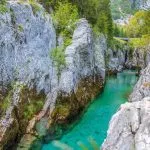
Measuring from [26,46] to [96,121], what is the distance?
10.5 metres

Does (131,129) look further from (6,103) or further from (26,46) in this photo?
(26,46)

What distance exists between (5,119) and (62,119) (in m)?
7.92

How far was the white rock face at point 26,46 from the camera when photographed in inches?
1033

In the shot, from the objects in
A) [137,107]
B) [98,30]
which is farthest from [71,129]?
[98,30]

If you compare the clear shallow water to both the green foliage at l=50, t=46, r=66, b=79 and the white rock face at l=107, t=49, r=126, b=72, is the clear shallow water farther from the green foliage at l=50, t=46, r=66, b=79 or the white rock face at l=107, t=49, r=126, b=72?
the white rock face at l=107, t=49, r=126, b=72

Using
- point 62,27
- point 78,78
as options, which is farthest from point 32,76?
point 62,27

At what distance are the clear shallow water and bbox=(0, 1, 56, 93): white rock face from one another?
16.5ft

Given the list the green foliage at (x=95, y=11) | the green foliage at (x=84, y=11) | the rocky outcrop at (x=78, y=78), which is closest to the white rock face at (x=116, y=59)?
the green foliage at (x=84, y=11)

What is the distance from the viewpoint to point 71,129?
3114cm

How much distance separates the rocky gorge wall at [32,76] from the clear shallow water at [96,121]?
1.31 metres

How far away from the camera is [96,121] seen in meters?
34.4

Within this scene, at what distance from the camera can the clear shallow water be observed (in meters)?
28.3

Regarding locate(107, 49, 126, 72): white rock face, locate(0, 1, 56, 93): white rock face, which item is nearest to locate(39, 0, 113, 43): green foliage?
locate(107, 49, 126, 72): white rock face

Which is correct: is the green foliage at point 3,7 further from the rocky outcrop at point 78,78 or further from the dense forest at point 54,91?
the rocky outcrop at point 78,78
